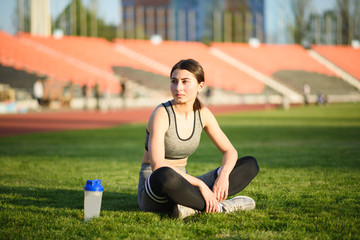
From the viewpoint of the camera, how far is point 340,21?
78375mm

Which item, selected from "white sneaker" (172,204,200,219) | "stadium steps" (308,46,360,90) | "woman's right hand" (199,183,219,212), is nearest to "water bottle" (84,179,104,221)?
"white sneaker" (172,204,200,219)

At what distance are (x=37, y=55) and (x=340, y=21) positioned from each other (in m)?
60.1

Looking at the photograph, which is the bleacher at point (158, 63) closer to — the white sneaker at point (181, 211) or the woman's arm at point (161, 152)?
the woman's arm at point (161, 152)

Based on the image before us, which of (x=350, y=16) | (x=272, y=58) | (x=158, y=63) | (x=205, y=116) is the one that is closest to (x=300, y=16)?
(x=350, y=16)

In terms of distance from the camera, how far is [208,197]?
3.91 metres

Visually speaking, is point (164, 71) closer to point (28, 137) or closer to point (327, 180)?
point (28, 137)

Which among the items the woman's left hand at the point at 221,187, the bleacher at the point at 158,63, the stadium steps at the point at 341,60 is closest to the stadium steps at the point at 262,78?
the bleacher at the point at 158,63

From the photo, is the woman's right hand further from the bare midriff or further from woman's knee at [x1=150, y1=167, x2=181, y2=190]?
the bare midriff

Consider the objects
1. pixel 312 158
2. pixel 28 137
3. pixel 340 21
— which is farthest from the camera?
pixel 340 21

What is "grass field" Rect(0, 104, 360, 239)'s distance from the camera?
3.64 meters

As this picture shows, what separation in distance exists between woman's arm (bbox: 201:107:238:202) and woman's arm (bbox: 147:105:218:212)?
0.09 metres

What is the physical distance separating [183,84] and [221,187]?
1018 mm

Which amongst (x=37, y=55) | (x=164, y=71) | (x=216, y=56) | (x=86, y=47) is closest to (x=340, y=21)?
(x=216, y=56)

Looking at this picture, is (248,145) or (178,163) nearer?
(178,163)
